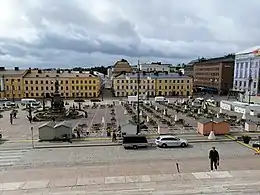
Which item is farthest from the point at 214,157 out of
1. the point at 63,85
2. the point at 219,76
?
the point at 219,76

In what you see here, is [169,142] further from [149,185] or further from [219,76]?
[219,76]

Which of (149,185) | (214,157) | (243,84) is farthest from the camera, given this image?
(243,84)

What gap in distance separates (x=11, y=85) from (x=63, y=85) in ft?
54.8

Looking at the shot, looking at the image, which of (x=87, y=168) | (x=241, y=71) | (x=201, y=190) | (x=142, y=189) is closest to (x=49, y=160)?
(x=87, y=168)

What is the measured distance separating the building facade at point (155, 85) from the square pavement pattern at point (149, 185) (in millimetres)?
84899

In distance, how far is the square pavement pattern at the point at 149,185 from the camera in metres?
16.2

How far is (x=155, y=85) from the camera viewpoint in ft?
346

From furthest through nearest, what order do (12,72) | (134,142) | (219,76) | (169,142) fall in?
1. (219,76)
2. (12,72)
3. (169,142)
4. (134,142)

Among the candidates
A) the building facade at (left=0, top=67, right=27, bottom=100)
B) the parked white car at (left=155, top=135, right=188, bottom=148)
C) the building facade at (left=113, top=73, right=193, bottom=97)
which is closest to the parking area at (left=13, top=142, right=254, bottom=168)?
the parked white car at (left=155, top=135, right=188, bottom=148)

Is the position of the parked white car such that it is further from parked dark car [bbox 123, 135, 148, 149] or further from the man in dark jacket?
the man in dark jacket

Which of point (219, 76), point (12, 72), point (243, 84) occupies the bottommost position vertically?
point (243, 84)

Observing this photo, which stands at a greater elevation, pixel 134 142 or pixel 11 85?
pixel 11 85

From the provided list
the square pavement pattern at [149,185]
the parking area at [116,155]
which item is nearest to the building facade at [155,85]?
the parking area at [116,155]

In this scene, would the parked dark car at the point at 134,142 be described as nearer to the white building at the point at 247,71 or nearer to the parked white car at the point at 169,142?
the parked white car at the point at 169,142
